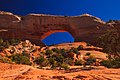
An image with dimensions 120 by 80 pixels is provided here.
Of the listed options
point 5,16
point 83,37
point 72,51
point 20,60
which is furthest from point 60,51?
point 5,16

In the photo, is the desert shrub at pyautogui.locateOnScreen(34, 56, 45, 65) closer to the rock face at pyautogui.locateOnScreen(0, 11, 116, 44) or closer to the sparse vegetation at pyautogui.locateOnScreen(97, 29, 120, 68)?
the sparse vegetation at pyautogui.locateOnScreen(97, 29, 120, 68)

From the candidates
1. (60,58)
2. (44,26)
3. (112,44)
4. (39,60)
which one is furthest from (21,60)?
(44,26)

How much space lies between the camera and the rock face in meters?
50.9

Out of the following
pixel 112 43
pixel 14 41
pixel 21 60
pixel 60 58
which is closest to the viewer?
pixel 112 43

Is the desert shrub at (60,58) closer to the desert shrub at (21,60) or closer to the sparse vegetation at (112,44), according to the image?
the desert shrub at (21,60)

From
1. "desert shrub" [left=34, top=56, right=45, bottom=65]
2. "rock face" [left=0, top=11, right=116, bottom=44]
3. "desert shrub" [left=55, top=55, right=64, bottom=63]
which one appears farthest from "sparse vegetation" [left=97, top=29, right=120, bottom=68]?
"rock face" [left=0, top=11, right=116, bottom=44]

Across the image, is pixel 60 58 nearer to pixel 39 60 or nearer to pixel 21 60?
pixel 39 60

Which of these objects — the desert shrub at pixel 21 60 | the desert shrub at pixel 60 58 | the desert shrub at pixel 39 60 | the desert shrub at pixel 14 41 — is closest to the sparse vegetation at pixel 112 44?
the desert shrub at pixel 60 58

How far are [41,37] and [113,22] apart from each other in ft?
45.6

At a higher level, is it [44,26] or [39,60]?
[44,26]

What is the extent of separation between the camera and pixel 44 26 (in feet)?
173

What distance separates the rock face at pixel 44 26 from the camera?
167 ft

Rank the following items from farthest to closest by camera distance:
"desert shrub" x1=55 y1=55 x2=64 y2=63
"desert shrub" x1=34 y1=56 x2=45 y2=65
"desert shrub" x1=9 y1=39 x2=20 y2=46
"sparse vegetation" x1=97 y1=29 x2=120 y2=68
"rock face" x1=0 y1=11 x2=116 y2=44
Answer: "rock face" x1=0 y1=11 x2=116 y2=44, "desert shrub" x1=9 y1=39 x2=20 y2=46, "desert shrub" x1=55 y1=55 x2=64 y2=63, "desert shrub" x1=34 y1=56 x2=45 y2=65, "sparse vegetation" x1=97 y1=29 x2=120 y2=68

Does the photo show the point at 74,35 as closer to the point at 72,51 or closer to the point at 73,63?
the point at 72,51
